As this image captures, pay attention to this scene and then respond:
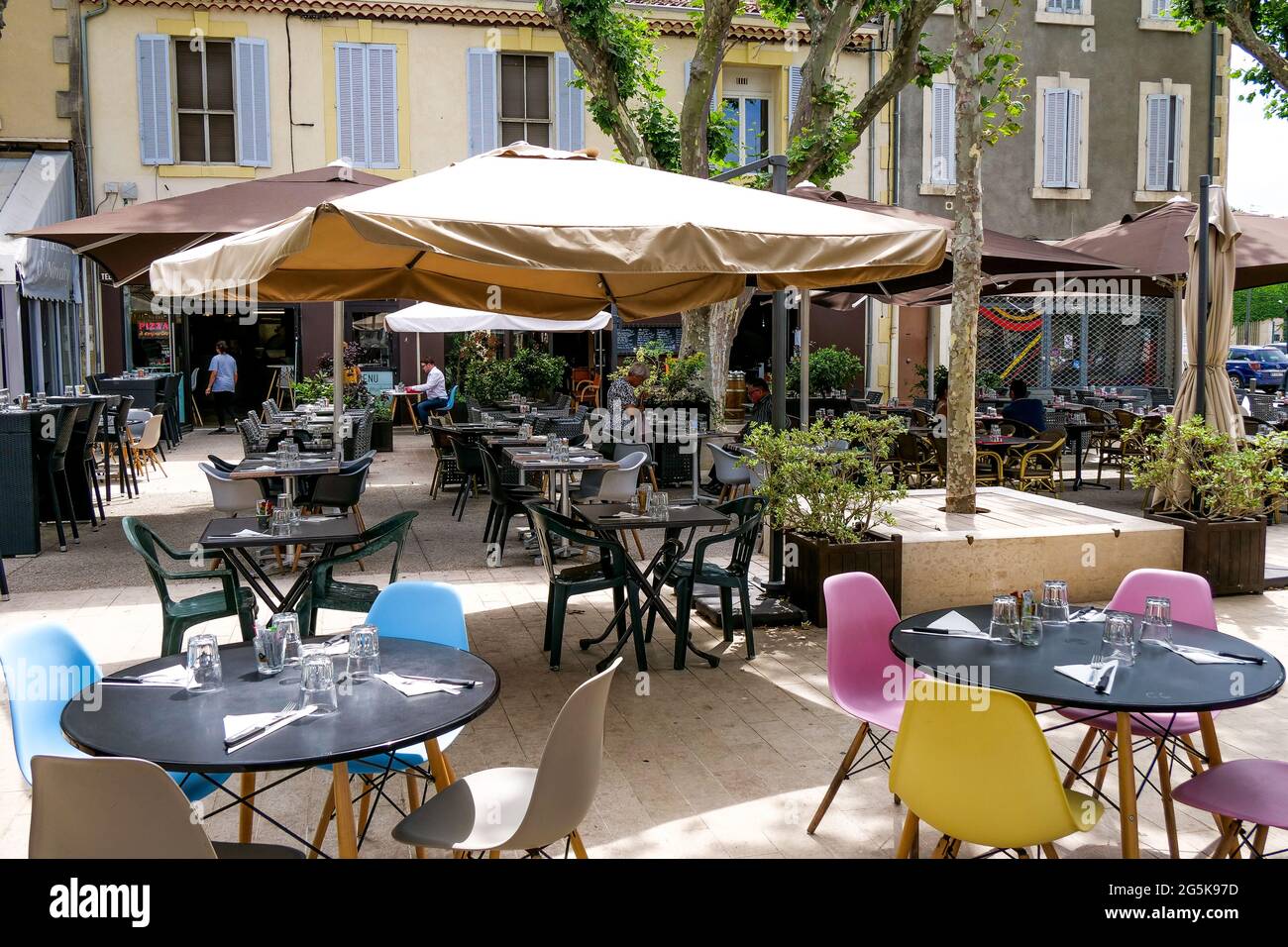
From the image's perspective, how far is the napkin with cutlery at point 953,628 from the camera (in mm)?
3670

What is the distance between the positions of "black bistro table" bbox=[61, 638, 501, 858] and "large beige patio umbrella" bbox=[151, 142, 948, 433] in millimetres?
1575

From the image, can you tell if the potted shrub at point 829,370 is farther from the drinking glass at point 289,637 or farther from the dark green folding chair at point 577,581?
the drinking glass at point 289,637

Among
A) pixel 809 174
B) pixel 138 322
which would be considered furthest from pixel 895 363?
pixel 138 322

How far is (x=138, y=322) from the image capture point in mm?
18609

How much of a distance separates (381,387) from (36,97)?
6378 millimetres

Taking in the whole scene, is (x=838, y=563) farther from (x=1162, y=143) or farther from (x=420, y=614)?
(x=1162, y=143)

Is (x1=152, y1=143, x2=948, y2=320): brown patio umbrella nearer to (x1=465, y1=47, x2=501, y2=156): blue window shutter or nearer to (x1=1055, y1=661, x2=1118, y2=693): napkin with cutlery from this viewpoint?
(x1=1055, y1=661, x2=1118, y2=693): napkin with cutlery

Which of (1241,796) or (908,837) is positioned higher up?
(1241,796)

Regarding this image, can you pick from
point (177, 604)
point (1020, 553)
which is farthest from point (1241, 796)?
point (177, 604)

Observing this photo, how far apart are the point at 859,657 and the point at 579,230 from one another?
6.01 feet

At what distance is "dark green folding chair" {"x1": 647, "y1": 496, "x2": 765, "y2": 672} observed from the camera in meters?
5.71

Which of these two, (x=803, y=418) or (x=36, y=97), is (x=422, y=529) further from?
(x=36, y=97)

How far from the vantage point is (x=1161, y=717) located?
374 centimetres

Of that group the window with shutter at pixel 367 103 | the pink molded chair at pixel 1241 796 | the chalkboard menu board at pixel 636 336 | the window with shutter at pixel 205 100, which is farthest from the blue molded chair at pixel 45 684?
the chalkboard menu board at pixel 636 336
